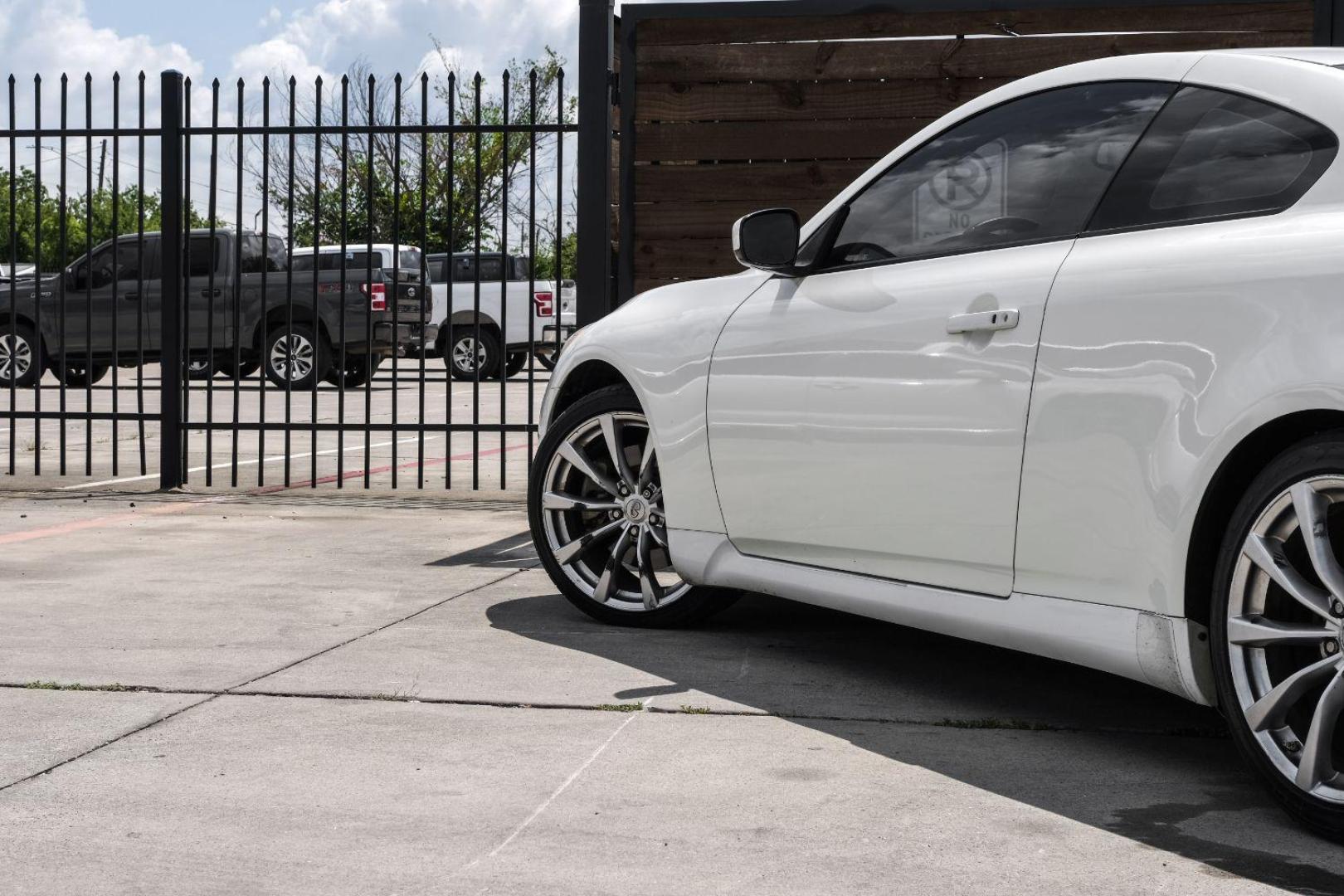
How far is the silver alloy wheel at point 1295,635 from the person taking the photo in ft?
9.70

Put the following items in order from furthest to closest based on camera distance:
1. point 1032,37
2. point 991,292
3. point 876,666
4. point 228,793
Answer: point 1032,37, point 876,666, point 991,292, point 228,793

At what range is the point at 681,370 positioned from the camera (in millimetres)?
4770

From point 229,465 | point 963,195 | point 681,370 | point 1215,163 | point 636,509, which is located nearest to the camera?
point 1215,163

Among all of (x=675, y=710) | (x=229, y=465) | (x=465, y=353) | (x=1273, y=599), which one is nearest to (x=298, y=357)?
(x=465, y=353)

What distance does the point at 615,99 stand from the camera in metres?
7.70

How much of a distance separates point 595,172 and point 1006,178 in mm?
3989

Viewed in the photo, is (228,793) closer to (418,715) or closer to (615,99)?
(418,715)

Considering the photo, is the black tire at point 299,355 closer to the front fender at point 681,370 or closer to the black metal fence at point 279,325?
the black metal fence at point 279,325

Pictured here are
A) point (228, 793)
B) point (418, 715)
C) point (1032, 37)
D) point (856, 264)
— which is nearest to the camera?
point (228, 793)

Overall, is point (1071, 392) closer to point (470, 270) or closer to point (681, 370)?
point (681, 370)

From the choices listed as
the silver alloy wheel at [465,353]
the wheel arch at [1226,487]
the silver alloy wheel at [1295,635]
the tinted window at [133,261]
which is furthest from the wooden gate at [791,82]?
the silver alloy wheel at [465,353]

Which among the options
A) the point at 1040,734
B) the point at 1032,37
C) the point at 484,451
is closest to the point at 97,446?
the point at 484,451

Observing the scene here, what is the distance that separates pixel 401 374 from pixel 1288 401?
2513 cm

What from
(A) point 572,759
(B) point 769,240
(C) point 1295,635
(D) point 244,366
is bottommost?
(A) point 572,759
